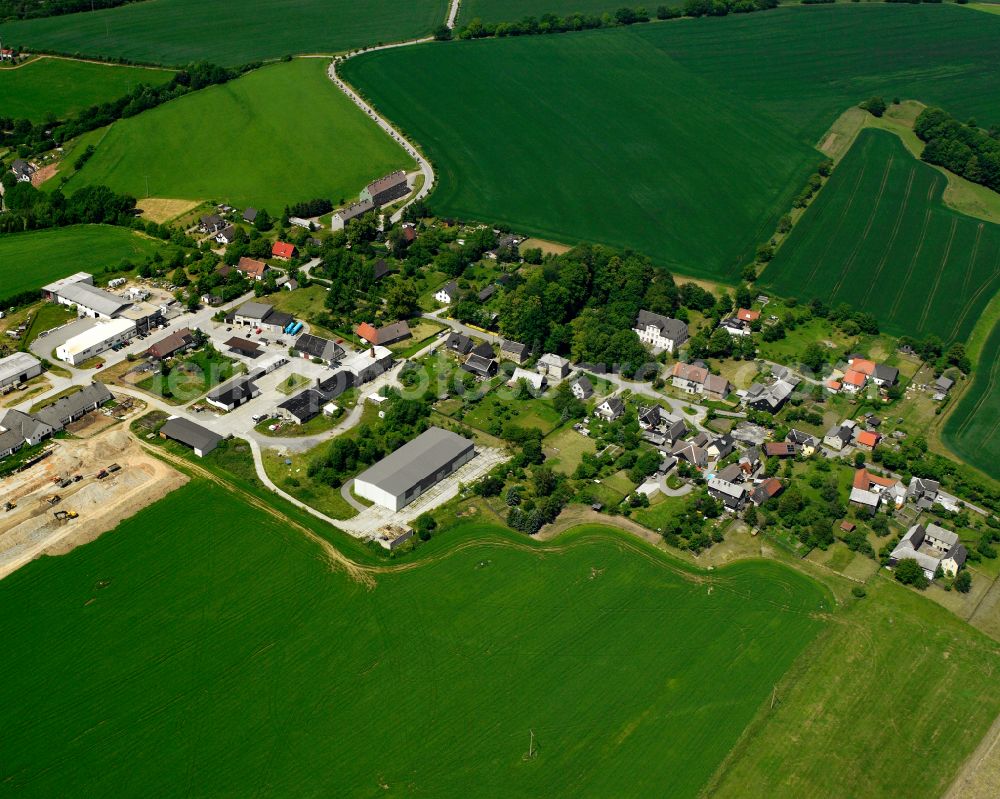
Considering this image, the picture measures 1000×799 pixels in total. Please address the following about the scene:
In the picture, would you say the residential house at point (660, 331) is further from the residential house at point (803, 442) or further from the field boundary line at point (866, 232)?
the field boundary line at point (866, 232)

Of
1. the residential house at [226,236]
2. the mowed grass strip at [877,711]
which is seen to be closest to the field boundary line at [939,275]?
the mowed grass strip at [877,711]

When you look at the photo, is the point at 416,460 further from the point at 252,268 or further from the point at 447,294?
the point at 252,268

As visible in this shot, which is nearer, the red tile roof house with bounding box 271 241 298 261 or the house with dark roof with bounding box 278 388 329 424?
the house with dark roof with bounding box 278 388 329 424

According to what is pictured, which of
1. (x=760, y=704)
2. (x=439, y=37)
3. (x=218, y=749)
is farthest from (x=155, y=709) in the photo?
(x=439, y=37)

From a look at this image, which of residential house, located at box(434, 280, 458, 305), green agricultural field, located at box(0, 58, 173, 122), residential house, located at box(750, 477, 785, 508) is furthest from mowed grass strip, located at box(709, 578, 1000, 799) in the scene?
green agricultural field, located at box(0, 58, 173, 122)

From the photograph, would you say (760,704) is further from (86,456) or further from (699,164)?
(699,164)

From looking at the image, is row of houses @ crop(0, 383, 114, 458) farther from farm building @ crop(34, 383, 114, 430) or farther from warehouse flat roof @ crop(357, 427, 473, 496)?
warehouse flat roof @ crop(357, 427, 473, 496)

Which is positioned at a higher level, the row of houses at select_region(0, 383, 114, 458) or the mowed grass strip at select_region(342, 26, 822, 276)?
the mowed grass strip at select_region(342, 26, 822, 276)
